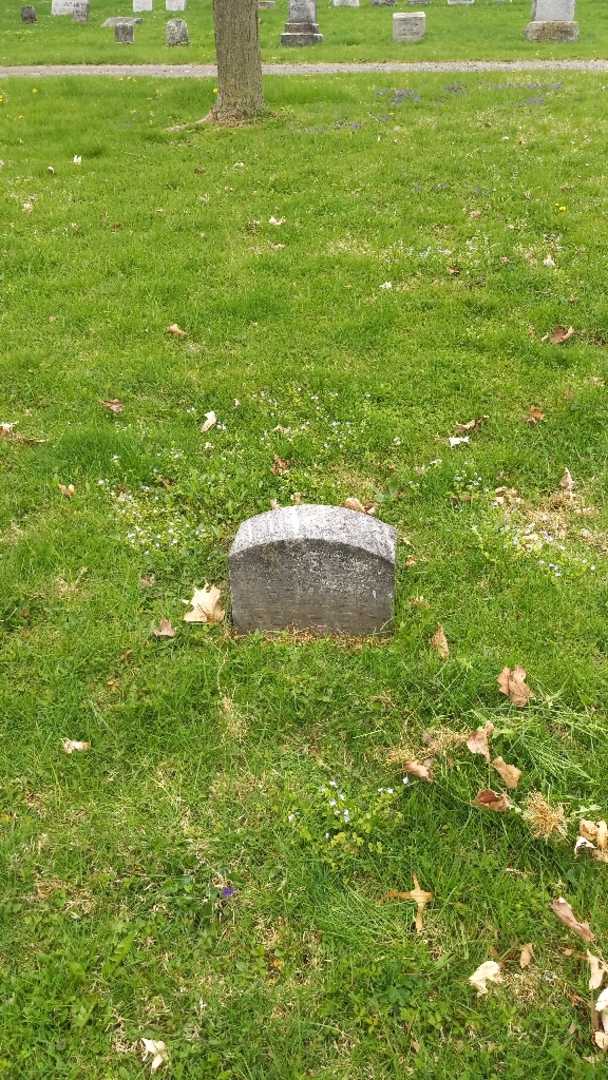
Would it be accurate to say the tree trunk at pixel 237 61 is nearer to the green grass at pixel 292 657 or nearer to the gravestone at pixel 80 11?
the green grass at pixel 292 657

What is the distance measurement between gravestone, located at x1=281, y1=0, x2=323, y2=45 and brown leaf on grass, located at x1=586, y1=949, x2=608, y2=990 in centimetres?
2400

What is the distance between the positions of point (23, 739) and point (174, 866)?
3.11ft

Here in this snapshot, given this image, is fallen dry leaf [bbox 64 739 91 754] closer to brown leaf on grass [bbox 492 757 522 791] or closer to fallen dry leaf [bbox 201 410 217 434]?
brown leaf on grass [bbox 492 757 522 791]

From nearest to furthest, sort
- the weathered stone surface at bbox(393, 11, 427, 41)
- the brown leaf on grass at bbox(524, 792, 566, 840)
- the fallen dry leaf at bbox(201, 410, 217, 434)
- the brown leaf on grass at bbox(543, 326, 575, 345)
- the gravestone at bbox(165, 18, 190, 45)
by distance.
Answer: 1. the brown leaf on grass at bbox(524, 792, 566, 840)
2. the fallen dry leaf at bbox(201, 410, 217, 434)
3. the brown leaf on grass at bbox(543, 326, 575, 345)
4. the weathered stone surface at bbox(393, 11, 427, 41)
5. the gravestone at bbox(165, 18, 190, 45)

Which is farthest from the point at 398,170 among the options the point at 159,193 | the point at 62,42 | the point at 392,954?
the point at 62,42

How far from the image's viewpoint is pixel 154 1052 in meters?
2.46

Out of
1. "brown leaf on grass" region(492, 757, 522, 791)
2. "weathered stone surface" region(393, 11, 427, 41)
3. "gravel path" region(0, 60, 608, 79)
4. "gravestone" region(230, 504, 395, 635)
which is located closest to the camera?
"brown leaf on grass" region(492, 757, 522, 791)

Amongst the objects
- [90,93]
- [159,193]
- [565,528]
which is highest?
[90,93]

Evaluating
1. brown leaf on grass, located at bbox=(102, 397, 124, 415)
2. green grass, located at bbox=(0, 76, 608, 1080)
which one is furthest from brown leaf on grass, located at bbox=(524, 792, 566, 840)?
brown leaf on grass, located at bbox=(102, 397, 124, 415)

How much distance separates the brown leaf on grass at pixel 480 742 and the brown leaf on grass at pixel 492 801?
0.17 m

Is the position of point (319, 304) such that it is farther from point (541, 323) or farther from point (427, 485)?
point (427, 485)

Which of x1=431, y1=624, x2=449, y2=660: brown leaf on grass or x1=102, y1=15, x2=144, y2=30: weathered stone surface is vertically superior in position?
x1=102, y1=15, x2=144, y2=30: weathered stone surface

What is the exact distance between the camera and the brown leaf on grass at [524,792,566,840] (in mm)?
2939

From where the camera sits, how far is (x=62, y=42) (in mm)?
23078
